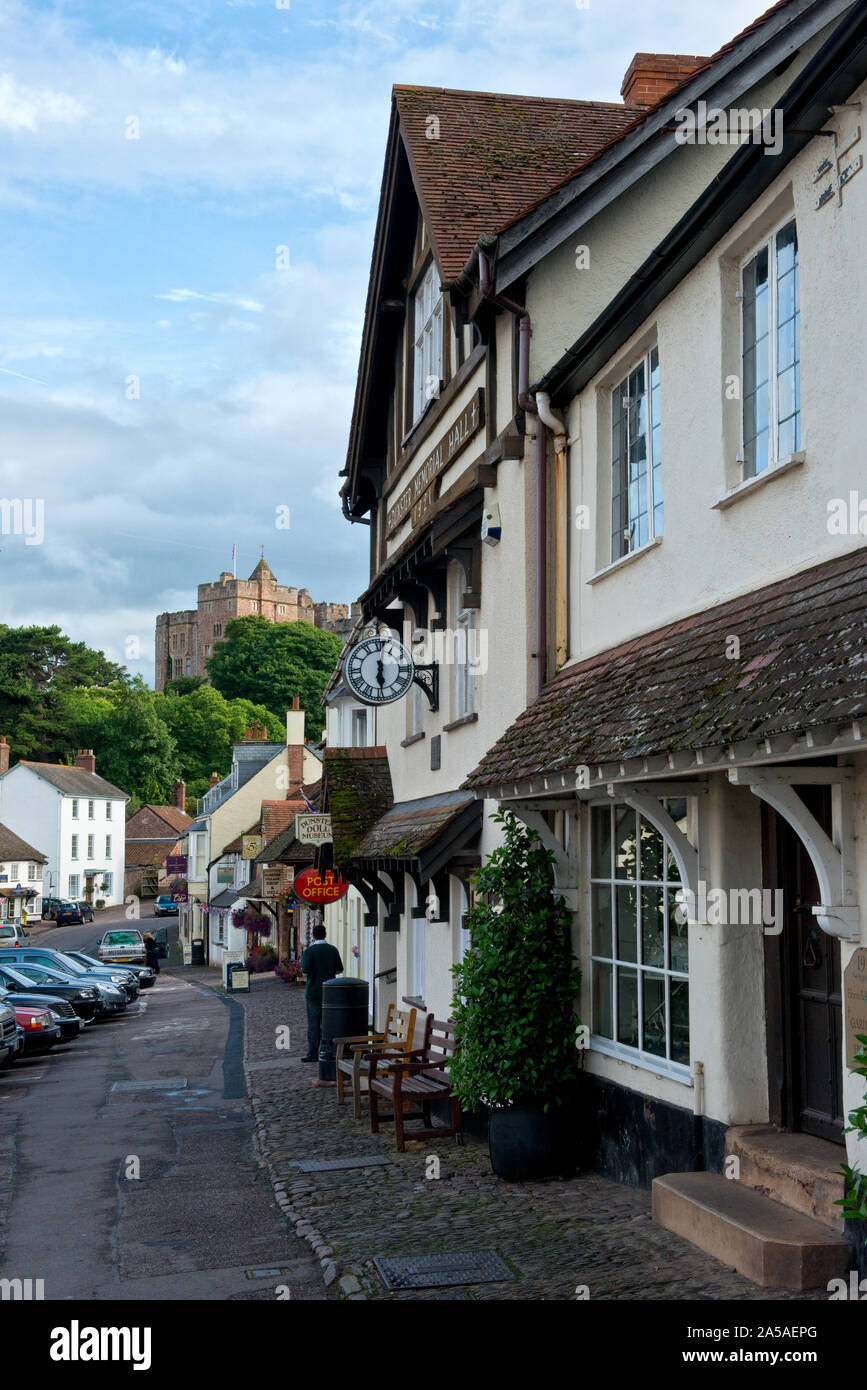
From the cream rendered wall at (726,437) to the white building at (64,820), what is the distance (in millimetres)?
71718

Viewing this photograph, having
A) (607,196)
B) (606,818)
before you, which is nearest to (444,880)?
(606,818)

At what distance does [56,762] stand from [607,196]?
88308 millimetres

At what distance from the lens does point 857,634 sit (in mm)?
5672

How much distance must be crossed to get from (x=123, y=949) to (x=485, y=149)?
108ft

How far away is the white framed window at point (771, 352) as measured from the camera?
23.6 ft

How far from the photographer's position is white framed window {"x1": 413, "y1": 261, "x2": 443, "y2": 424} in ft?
50.7

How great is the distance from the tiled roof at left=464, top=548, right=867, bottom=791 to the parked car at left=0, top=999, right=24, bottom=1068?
40.4ft

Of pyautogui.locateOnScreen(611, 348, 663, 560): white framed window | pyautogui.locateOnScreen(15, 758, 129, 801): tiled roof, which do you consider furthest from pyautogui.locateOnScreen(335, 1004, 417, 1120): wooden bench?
pyautogui.locateOnScreen(15, 758, 129, 801): tiled roof

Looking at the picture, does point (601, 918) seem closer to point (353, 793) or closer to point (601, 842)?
point (601, 842)

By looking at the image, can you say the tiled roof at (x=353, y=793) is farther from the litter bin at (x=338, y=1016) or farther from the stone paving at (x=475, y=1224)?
the stone paving at (x=475, y=1224)

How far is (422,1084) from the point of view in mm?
12195

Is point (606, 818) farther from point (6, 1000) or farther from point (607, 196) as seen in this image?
point (6, 1000)

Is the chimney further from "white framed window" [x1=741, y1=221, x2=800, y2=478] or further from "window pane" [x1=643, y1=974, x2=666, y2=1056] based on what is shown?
"window pane" [x1=643, y1=974, x2=666, y2=1056]

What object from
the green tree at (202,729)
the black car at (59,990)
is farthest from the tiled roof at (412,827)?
the green tree at (202,729)
